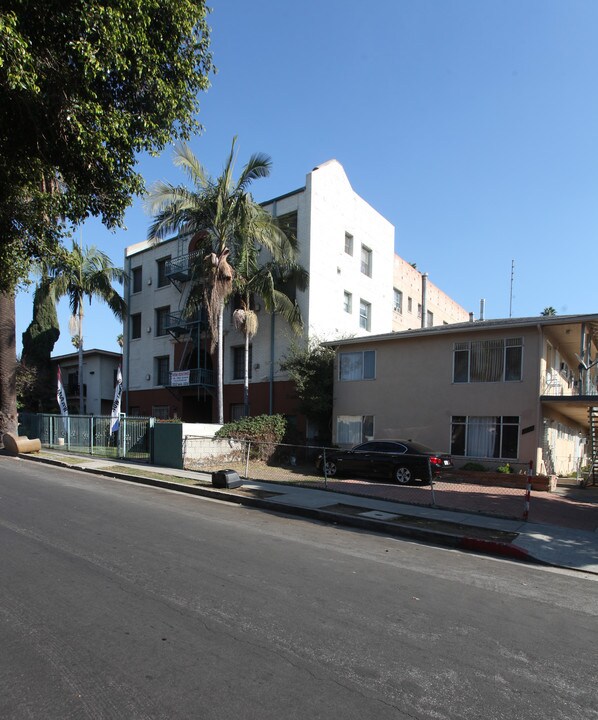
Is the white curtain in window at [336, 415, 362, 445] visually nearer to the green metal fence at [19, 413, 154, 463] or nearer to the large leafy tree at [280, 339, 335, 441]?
the large leafy tree at [280, 339, 335, 441]

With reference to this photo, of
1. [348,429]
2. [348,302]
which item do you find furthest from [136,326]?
[348,429]

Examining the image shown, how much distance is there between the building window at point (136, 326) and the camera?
1312 inches

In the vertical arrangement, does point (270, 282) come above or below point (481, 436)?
above

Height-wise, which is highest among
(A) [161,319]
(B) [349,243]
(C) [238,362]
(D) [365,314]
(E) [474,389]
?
(B) [349,243]

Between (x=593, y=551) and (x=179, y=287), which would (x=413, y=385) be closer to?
(x=593, y=551)

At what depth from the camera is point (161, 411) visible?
101 ft

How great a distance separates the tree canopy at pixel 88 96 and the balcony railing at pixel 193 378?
15.4 meters

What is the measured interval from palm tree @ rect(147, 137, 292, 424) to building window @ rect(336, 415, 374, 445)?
22.5 ft

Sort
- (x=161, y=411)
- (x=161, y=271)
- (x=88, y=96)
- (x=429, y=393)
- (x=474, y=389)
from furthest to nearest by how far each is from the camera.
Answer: (x=161, y=271)
(x=161, y=411)
(x=429, y=393)
(x=474, y=389)
(x=88, y=96)

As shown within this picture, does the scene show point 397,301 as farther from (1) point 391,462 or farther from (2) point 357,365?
(1) point 391,462

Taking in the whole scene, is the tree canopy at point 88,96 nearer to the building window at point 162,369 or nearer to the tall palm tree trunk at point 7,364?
the tall palm tree trunk at point 7,364

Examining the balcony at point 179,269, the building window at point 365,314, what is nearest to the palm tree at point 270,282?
the balcony at point 179,269

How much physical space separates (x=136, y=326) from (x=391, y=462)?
22.7 metres

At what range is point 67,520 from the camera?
8.41m
